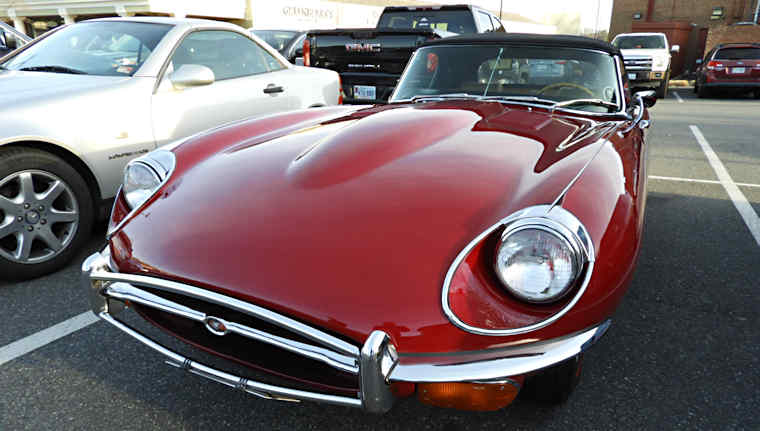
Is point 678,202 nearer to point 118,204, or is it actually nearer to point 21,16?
point 118,204

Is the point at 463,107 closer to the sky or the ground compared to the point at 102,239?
closer to the sky

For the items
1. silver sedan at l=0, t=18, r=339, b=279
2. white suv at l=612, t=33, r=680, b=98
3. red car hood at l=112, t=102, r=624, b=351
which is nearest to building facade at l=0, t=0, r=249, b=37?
white suv at l=612, t=33, r=680, b=98

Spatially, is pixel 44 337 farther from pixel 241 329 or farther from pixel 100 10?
pixel 100 10

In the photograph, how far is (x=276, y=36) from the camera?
10.9 meters

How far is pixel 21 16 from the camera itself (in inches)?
1034

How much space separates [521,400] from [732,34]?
28047 millimetres

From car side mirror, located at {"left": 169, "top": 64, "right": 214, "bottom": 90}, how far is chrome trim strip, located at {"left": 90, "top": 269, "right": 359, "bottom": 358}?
7.43 feet

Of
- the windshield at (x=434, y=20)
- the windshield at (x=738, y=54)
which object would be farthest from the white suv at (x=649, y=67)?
A: the windshield at (x=434, y=20)

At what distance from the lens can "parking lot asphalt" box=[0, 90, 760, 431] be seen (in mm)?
1891

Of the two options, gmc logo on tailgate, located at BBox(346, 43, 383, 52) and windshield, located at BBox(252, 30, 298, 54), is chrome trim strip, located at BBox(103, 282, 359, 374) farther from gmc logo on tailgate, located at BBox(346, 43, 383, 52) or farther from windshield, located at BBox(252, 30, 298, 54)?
windshield, located at BBox(252, 30, 298, 54)

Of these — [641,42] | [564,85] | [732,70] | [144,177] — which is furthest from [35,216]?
[641,42]

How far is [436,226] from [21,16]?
31.7 m

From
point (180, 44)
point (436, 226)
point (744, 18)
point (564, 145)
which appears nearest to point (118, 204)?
point (436, 226)

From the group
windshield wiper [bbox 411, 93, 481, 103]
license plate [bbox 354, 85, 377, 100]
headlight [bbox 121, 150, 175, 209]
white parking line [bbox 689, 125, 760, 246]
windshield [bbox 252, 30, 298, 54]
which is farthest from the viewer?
windshield [bbox 252, 30, 298, 54]
